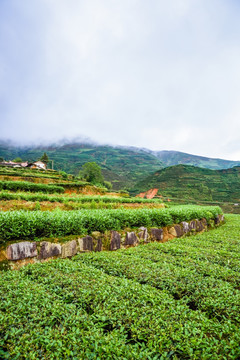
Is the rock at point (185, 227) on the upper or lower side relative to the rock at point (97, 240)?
lower

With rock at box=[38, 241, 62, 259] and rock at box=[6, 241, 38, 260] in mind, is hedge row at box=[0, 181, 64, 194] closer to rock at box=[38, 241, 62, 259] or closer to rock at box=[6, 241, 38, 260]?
rock at box=[38, 241, 62, 259]

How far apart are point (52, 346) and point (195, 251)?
4.89m

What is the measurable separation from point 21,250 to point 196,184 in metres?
70.5

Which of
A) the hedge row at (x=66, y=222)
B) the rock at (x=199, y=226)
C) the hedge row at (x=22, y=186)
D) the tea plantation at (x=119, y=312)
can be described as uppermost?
the hedge row at (x=22, y=186)

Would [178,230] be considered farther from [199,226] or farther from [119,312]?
[119,312]

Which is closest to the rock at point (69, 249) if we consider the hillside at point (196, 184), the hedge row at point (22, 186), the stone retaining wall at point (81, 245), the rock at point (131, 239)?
the stone retaining wall at point (81, 245)

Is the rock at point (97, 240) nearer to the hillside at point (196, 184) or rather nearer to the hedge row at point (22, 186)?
the hedge row at point (22, 186)

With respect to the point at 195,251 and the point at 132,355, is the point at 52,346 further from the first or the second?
the point at 195,251

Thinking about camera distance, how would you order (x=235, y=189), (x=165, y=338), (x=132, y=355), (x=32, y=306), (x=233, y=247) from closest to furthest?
(x=132, y=355), (x=165, y=338), (x=32, y=306), (x=233, y=247), (x=235, y=189)

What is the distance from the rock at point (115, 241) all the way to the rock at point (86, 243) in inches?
32.1

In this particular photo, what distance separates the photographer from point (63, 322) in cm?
246

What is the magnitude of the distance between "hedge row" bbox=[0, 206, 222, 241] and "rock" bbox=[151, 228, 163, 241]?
1.04ft

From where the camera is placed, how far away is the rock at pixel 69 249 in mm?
5123

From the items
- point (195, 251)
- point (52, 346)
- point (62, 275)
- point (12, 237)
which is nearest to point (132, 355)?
point (52, 346)
